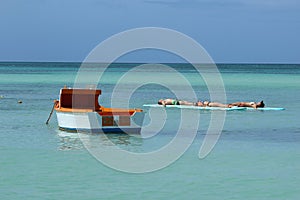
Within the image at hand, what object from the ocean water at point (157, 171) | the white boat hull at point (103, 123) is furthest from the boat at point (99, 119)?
the ocean water at point (157, 171)

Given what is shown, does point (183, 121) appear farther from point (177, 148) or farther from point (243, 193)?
point (243, 193)

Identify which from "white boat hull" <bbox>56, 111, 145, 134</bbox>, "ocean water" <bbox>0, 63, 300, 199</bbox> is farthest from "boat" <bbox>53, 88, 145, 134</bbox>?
"ocean water" <bbox>0, 63, 300, 199</bbox>

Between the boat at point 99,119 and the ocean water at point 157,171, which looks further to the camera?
the boat at point 99,119

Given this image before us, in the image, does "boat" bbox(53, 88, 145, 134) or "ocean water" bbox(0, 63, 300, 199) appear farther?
"boat" bbox(53, 88, 145, 134)

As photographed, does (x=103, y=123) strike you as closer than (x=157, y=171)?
No

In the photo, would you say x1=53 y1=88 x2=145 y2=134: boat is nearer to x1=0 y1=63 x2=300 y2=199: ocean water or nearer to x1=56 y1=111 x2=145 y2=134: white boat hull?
x1=56 y1=111 x2=145 y2=134: white boat hull

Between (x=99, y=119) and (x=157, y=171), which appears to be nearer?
(x=157, y=171)

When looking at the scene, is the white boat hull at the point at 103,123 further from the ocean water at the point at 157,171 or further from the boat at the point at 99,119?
the ocean water at the point at 157,171

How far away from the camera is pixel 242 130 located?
93.4 feet

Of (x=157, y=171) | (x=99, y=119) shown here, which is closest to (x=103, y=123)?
(x=99, y=119)

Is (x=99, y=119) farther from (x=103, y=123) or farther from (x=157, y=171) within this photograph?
(x=157, y=171)

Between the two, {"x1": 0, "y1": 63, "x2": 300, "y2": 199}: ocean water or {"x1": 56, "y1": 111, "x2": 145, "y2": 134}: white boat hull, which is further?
{"x1": 56, "y1": 111, "x2": 145, "y2": 134}: white boat hull

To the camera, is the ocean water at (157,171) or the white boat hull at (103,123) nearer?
the ocean water at (157,171)

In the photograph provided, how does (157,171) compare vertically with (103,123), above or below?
above
